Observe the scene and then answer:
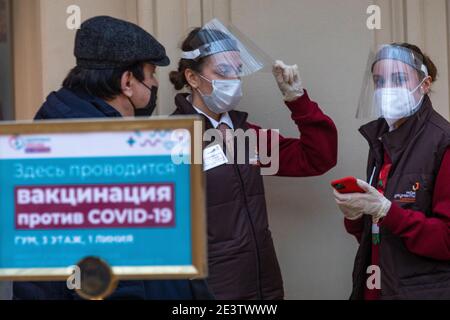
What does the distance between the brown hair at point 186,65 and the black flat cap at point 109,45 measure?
1.17m

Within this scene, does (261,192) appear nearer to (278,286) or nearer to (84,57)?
(278,286)

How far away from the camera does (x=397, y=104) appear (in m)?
3.73

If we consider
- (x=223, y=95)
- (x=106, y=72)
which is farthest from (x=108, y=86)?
(x=223, y=95)

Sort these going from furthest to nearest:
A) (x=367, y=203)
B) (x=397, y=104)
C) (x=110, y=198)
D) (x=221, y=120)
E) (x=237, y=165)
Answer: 1. (x=221, y=120)
2. (x=237, y=165)
3. (x=397, y=104)
4. (x=367, y=203)
5. (x=110, y=198)

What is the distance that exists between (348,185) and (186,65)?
0.89m

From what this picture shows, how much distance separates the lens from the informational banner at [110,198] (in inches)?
84.0

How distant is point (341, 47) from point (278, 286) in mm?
1218

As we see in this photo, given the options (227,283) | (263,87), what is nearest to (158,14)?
(263,87)

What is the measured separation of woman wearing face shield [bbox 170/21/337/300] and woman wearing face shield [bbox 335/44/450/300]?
306 mm

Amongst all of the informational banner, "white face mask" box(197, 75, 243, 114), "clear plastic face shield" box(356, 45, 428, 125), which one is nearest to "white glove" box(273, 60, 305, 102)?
"white face mask" box(197, 75, 243, 114)

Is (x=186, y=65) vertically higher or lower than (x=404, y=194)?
higher

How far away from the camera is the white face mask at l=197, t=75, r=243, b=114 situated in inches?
154

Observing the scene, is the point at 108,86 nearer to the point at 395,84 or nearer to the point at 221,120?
the point at 221,120

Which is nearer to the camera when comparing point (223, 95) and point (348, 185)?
point (348, 185)
